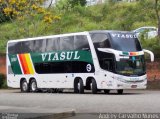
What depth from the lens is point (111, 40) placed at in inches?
1236

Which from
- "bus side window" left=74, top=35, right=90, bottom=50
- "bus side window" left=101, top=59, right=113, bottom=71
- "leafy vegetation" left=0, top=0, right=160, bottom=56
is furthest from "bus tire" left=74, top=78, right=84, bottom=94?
"leafy vegetation" left=0, top=0, right=160, bottom=56

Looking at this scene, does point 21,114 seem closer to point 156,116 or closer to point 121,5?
point 156,116

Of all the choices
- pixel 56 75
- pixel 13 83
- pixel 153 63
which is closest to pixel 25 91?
pixel 13 83

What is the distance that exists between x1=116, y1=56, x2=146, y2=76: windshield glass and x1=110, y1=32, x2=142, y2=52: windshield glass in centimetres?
61

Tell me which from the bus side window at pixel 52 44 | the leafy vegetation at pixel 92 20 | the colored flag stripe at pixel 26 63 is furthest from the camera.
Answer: the leafy vegetation at pixel 92 20

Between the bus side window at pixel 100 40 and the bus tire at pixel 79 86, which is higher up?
the bus side window at pixel 100 40

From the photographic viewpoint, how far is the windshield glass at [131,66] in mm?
31234

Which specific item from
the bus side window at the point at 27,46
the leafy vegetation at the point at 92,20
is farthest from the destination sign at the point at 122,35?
the leafy vegetation at the point at 92,20

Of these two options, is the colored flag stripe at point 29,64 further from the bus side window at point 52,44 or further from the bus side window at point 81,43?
the bus side window at point 81,43

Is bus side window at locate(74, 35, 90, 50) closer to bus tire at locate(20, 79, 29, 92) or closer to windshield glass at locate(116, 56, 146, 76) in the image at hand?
windshield glass at locate(116, 56, 146, 76)

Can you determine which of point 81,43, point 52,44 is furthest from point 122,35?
point 52,44

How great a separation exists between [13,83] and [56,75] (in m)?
5.42

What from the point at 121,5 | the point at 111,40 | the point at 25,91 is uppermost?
the point at 121,5

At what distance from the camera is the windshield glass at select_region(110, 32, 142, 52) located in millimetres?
31438
